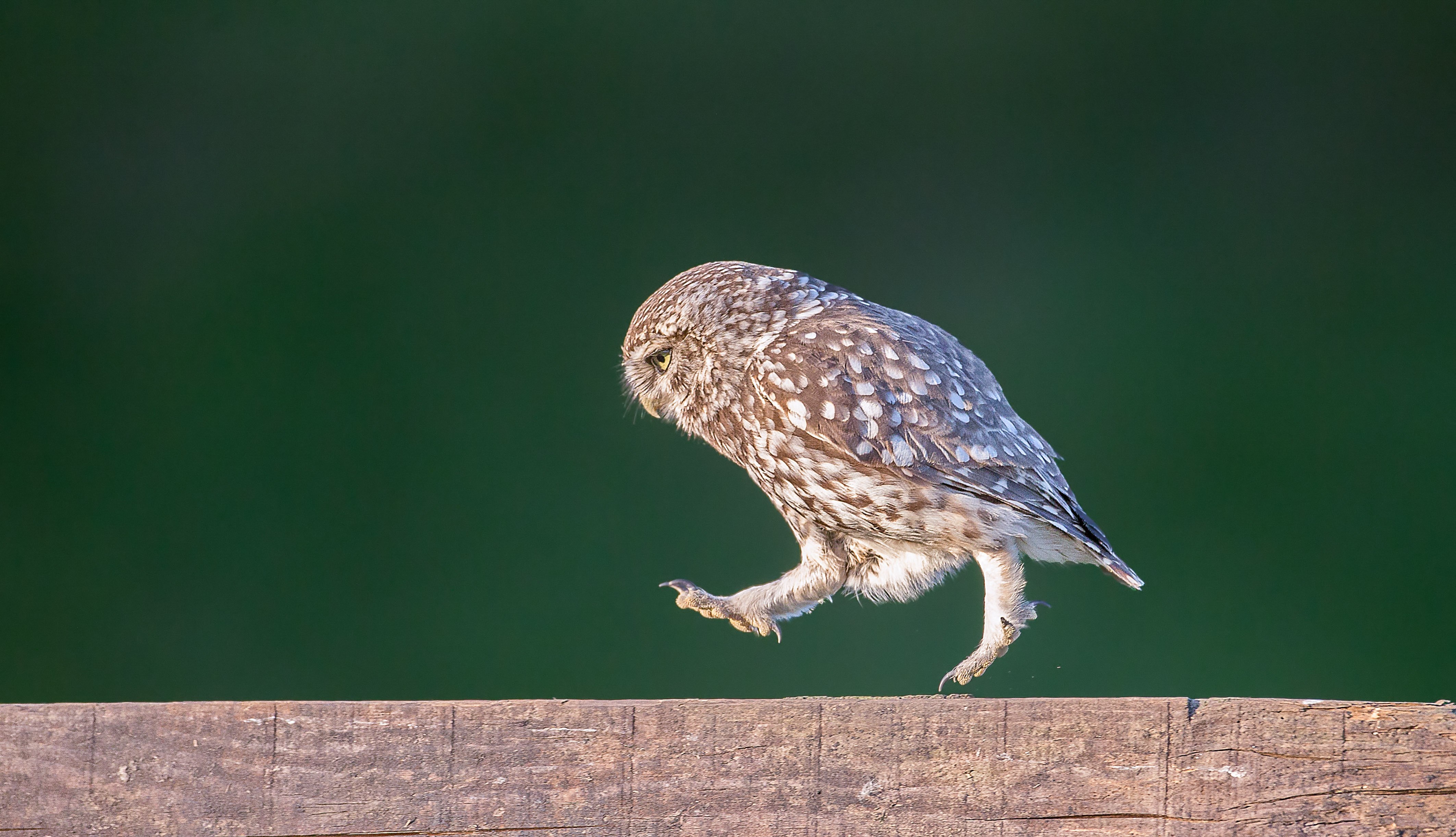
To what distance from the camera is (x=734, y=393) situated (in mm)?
1896

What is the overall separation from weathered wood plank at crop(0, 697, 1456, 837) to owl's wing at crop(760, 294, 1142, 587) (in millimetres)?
675

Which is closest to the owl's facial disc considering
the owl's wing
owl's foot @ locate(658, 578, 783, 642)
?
the owl's wing

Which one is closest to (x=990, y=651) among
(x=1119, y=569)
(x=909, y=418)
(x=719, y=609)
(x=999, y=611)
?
(x=999, y=611)

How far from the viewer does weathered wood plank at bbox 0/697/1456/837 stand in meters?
1.08

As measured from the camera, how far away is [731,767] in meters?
1.12

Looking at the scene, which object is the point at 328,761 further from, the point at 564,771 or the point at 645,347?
the point at 645,347

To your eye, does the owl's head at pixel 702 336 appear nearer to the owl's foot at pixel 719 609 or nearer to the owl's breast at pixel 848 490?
the owl's breast at pixel 848 490

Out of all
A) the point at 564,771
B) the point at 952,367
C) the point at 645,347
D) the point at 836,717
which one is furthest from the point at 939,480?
the point at 564,771

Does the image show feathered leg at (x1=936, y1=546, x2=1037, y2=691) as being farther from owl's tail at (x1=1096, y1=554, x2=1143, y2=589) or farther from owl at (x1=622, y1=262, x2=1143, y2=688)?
owl's tail at (x1=1096, y1=554, x2=1143, y2=589)

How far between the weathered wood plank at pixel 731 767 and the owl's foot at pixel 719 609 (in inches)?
32.0

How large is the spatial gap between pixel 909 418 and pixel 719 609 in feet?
1.60

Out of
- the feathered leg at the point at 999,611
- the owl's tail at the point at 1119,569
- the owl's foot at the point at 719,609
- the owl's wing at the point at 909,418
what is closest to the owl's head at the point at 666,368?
the owl's wing at the point at 909,418

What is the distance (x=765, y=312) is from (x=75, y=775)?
1.22 m

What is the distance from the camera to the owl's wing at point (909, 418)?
1.78m
